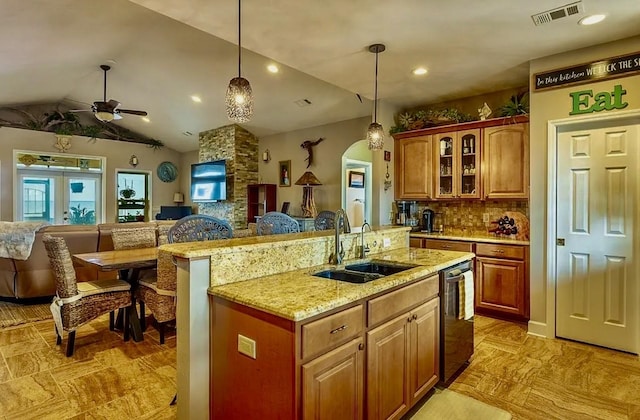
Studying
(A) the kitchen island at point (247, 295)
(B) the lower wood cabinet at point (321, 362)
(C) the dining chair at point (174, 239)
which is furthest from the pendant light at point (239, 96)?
(B) the lower wood cabinet at point (321, 362)

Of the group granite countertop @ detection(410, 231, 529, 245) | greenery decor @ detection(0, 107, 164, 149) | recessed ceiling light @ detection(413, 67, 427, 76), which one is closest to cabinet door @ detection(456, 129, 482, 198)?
granite countertop @ detection(410, 231, 529, 245)

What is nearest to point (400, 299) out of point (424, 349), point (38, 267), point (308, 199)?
point (424, 349)

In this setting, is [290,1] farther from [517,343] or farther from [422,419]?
[517,343]

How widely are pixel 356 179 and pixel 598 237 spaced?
480 centimetres

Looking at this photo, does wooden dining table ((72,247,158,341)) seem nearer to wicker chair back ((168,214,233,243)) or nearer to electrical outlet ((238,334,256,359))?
wicker chair back ((168,214,233,243))

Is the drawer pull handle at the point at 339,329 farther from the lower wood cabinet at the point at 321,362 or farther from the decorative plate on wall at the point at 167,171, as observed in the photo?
the decorative plate on wall at the point at 167,171

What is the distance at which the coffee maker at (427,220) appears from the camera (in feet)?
15.7

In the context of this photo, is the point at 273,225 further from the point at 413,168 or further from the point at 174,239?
the point at 413,168

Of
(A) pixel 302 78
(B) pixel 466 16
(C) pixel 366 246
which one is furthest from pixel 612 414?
(A) pixel 302 78

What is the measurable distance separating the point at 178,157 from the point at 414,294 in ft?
33.0

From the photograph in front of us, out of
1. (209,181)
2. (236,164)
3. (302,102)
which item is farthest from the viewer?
(209,181)

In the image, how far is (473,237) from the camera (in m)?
4.09

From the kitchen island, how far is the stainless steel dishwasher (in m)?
0.35

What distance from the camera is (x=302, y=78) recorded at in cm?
544
